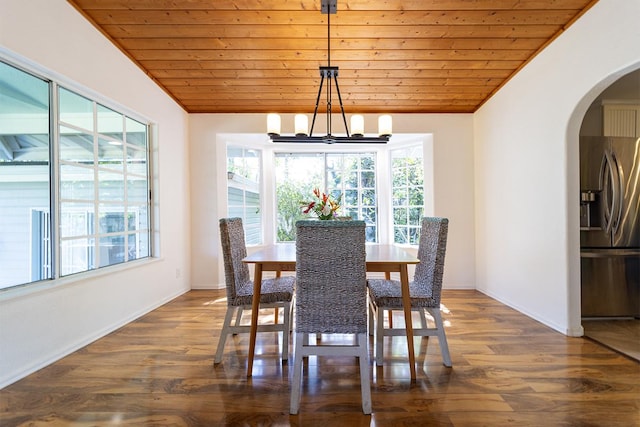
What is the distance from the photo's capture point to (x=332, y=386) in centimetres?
175

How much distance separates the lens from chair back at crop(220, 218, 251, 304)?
6.59 ft

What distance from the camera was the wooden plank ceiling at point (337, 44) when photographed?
2.36 metres

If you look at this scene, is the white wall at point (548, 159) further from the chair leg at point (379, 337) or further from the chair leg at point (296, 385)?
the chair leg at point (296, 385)

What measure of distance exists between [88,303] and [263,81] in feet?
8.76

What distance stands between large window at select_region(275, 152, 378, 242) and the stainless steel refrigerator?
2.42m

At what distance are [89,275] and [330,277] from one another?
2.08 meters

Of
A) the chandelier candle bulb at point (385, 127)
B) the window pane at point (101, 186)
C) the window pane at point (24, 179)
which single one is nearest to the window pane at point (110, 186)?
the window pane at point (101, 186)

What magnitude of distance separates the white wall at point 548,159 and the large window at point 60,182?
3953 mm

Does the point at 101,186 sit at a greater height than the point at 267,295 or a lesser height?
greater

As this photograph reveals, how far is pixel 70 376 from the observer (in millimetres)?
1867

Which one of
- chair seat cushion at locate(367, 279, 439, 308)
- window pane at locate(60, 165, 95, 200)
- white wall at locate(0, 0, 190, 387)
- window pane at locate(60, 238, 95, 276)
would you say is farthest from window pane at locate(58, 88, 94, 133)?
chair seat cushion at locate(367, 279, 439, 308)

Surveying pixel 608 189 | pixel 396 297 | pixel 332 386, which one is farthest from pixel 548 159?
pixel 332 386

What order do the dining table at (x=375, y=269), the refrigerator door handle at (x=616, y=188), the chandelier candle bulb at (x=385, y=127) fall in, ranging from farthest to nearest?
the refrigerator door handle at (x=616, y=188) → the chandelier candle bulb at (x=385, y=127) → the dining table at (x=375, y=269)

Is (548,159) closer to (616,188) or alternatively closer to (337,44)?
(616,188)
